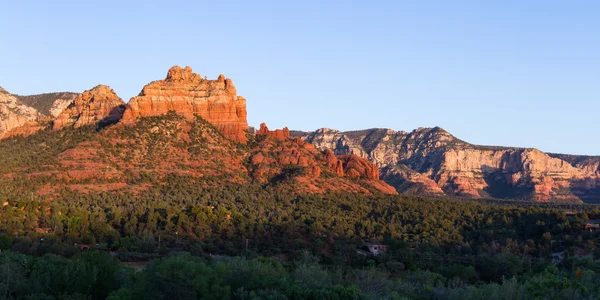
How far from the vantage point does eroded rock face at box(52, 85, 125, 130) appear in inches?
4154

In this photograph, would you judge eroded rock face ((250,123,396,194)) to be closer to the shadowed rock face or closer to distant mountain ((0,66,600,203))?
distant mountain ((0,66,600,203))

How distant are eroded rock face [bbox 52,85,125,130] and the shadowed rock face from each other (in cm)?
6466

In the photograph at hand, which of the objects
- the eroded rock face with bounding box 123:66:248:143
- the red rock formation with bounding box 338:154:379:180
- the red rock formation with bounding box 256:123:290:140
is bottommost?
the red rock formation with bounding box 338:154:379:180

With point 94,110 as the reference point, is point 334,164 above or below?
below

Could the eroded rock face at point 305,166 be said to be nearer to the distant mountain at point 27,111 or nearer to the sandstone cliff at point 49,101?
the distant mountain at point 27,111

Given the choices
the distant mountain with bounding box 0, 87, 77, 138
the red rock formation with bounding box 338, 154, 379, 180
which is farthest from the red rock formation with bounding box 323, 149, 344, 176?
the distant mountain with bounding box 0, 87, 77, 138

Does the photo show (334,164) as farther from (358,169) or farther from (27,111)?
(27,111)

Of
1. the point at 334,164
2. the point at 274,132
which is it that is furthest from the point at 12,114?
the point at 334,164

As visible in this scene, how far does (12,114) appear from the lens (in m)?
113

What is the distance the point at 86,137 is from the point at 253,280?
66931mm

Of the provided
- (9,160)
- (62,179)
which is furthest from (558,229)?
(9,160)

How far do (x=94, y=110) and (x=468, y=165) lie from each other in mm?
97600

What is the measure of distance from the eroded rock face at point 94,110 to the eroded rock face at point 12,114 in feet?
21.2

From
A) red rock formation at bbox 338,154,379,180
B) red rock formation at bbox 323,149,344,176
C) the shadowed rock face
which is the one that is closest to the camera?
red rock formation at bbox 323,149,344,176
